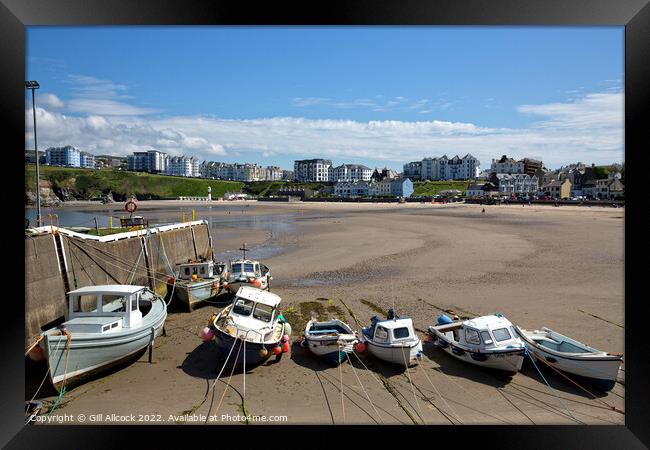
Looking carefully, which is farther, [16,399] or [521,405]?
[521,405]

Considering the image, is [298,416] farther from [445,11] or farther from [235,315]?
[445,11]

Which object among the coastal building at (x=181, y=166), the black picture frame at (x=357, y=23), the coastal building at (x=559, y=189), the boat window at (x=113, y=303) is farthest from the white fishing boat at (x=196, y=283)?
the coastal building at (x=181, y=166)

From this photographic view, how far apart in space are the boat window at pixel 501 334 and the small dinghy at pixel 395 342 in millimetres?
1503

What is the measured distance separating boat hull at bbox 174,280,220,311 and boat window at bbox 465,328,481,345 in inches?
297

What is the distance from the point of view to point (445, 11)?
444 cm

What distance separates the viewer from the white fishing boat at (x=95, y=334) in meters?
7.14

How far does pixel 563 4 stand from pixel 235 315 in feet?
25.2

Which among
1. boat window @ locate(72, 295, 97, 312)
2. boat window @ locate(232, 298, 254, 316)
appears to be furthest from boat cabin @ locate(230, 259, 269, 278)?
boat window @ locate(72, 295, 97, 312)

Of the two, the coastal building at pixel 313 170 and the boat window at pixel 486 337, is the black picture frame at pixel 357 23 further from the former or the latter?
the coastal building at pixel 313 170

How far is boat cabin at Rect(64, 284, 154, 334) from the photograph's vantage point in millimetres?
7848

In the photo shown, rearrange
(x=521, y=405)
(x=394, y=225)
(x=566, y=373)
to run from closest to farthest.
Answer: (x=521, y=405) → (x=566, y=373) → (x=394, y=225)

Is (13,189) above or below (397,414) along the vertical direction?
above

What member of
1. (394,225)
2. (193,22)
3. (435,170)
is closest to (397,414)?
(193,22)

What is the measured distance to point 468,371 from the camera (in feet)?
27.6
